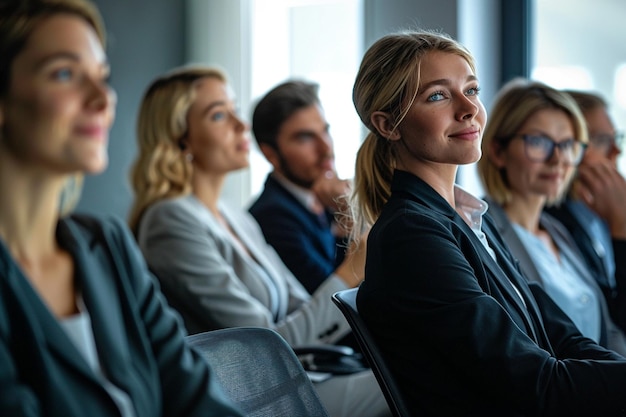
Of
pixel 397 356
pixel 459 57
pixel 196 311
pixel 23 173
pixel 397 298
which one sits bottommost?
pixel 196 311

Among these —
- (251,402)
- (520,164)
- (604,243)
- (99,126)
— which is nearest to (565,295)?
(520,164)

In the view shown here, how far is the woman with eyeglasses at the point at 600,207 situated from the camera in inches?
111

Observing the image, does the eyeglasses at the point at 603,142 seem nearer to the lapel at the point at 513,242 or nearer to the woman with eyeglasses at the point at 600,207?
the woman with eyeglasses at the point at 600,207

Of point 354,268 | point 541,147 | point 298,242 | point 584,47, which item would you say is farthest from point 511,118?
point 584,47

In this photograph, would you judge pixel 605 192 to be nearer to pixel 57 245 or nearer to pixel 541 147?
pixel 541 147

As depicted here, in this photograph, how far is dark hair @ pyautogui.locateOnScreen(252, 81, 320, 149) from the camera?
3566 mm

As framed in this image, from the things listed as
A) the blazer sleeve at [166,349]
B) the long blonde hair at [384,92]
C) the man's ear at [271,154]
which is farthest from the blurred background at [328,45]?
the blazer sleeve at [166,349]

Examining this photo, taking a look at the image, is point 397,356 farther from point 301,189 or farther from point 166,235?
point 301,189

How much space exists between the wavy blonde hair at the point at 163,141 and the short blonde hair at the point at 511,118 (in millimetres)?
989

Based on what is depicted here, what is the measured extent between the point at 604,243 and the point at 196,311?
169 centimetres

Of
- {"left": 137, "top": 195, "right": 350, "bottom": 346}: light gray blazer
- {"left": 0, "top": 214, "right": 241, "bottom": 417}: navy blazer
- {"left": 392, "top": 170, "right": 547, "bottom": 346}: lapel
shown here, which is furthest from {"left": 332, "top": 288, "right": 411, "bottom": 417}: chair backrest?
{"left": 137, "top": 195, "right": 350, "bottom": 346}: light gray blazer

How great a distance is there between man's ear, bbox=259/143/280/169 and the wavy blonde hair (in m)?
0.49

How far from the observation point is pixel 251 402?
5.40ft

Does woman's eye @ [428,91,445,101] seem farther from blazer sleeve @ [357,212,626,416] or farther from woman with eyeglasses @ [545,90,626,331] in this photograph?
woman with eyeglasses @ [545,90,626,331]
